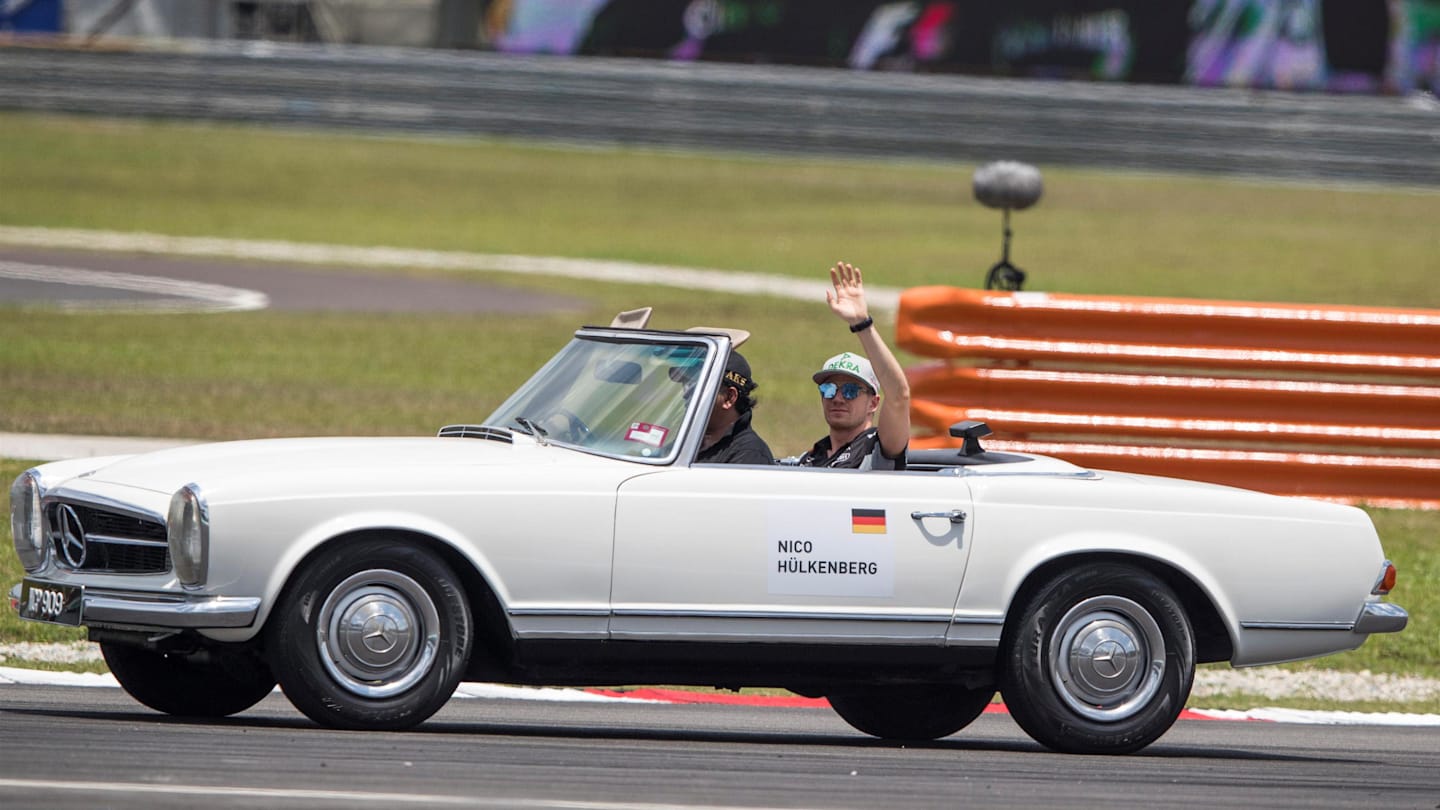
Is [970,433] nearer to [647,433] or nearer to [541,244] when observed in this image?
[647,433]

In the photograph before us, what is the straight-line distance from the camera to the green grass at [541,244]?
16.0 m

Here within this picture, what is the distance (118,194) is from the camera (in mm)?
33594

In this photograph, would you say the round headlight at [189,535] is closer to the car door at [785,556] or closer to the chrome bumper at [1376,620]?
the car door at [785,556]

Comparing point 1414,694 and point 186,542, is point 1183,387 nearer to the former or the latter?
point 1414,694

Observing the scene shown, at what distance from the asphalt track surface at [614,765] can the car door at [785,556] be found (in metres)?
0.42

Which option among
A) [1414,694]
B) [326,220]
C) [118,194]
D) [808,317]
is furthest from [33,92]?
[1414,694]

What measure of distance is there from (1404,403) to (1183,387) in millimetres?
1233

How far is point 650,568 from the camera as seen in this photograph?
23.1ft

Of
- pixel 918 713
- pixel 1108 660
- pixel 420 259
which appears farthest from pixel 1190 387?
pixel 420 259

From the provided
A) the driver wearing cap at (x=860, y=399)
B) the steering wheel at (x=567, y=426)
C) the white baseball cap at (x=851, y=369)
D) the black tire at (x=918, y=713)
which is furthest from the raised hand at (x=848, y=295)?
the black tire at (x=918, y=713)

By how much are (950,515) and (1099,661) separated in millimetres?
705

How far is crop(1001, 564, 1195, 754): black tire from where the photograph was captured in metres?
7.35

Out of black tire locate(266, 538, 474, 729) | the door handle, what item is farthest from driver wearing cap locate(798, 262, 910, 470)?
black tire locate(266, 538, 474, 729)

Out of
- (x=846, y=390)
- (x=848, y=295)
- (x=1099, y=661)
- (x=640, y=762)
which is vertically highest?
(x=848, y=295)
